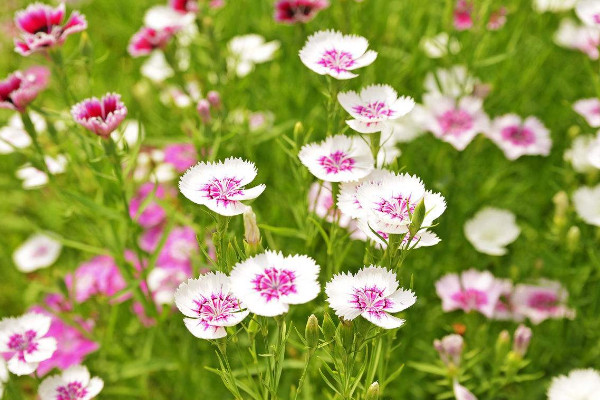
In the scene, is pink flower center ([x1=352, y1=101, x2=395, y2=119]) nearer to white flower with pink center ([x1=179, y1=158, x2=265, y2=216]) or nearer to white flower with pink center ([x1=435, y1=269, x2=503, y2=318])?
white flower with pink center ([x1=179, y1=158, x2=265, y2=216])

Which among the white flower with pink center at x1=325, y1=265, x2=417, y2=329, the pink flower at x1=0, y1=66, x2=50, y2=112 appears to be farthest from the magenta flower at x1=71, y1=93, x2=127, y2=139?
the white flower with pink center at x1=325, y1=265, x2=417, y2=329

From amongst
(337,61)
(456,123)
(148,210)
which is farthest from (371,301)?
(148,210)

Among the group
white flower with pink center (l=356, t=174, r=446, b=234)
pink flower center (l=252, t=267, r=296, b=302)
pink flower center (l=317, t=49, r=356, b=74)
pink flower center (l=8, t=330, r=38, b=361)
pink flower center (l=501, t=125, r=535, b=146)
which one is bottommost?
pink flower center (l=501, t=125, r=535, b=146)

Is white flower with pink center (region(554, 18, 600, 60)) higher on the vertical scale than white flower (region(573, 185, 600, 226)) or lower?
higher

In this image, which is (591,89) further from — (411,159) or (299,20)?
(299,20)

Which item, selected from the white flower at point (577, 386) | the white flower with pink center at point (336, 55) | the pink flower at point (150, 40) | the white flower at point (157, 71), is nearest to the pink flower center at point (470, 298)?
the white flower at point (577, 386)

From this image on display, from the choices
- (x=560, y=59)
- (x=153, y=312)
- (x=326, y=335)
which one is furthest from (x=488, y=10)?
(x=153, y=312)

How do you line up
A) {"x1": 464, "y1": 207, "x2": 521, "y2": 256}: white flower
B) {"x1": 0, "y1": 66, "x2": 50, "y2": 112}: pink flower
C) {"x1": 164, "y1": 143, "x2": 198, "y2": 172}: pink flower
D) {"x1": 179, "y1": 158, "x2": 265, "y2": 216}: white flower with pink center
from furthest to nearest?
{"x1": 164, "y1": 143, "x2": 198, "y2": 172}: pink flower → {"x1": 464, "y1": 207, "x2": 521, "y2": 256}: white flower → {"x1": 0, "y1": 66, "x2": 50, "y2": 112}: pink flower → {"x1": 179, "y1": 158, "x2": 265, "y2": 216}: white flower with pink center
